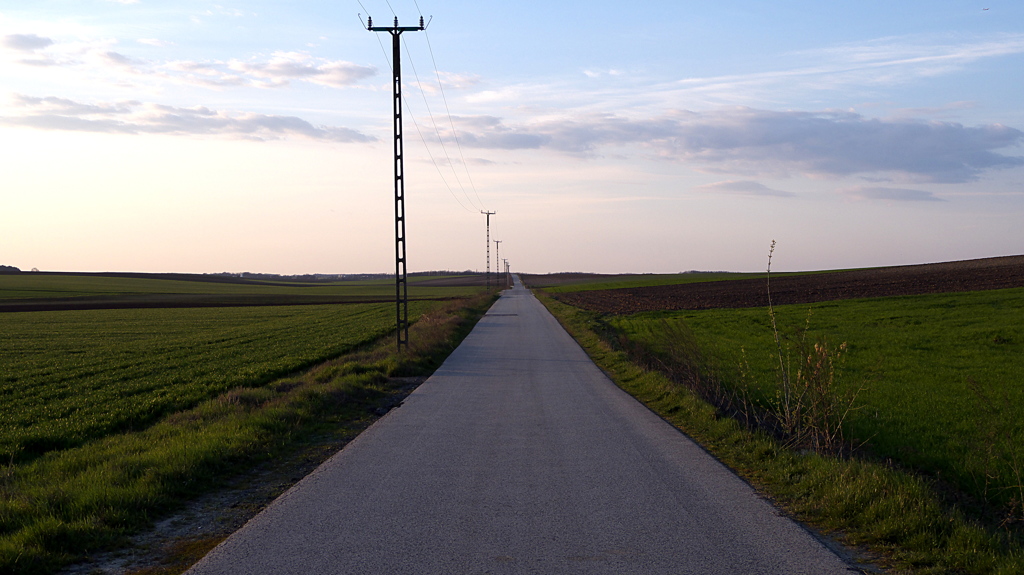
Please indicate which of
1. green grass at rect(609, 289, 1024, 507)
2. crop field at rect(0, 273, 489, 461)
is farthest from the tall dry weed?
crop field at rect(0, 273, 489, 461)

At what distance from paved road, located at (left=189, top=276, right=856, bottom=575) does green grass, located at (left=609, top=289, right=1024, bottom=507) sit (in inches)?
98.4

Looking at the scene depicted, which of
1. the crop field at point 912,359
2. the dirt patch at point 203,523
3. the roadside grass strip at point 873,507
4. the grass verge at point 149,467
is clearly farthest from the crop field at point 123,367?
the crop field at point 912,359

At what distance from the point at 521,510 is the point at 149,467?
4179 mm

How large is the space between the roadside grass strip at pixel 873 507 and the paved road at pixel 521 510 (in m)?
0.34

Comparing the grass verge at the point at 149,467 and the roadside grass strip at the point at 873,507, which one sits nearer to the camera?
the roadside grass strip at the point at 873,507

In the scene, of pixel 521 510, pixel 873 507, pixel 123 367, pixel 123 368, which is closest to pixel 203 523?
pixel 521 510

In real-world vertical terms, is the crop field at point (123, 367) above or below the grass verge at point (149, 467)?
below

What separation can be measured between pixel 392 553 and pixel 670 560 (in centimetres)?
190

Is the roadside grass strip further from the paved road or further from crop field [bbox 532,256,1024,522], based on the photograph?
crop field [bbox 532,256,1024,522]

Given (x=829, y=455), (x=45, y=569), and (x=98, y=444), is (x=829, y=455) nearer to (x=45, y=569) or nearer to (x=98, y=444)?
(x=45, y=569)

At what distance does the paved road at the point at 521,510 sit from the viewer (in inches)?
188

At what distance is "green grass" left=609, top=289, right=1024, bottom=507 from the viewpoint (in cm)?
880

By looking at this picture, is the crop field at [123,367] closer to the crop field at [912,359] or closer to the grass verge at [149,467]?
the grass verge at [149,467]

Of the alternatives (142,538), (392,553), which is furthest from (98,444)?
(392,553)
